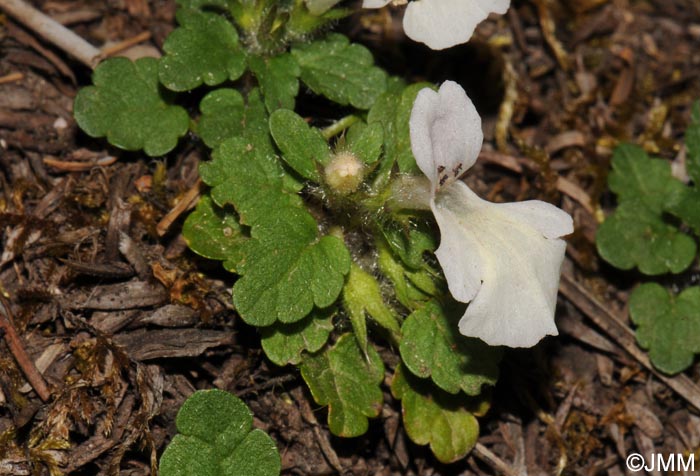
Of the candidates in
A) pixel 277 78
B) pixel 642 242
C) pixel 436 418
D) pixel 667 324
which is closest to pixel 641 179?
pixel 642 242

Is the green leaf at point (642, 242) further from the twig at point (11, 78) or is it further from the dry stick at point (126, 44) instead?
the twig at point (11, 78)

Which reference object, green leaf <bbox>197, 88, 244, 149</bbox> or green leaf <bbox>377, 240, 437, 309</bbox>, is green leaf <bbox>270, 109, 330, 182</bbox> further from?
green leaf <bbox>377, 240, 437, 309</bbox>

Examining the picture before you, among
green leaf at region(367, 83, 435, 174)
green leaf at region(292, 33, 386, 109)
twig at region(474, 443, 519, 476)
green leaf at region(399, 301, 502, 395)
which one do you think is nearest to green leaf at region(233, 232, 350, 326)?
green leaf at region(399, 301, 502, 395)

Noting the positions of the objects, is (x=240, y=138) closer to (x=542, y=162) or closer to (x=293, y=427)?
(x=293, y=427)

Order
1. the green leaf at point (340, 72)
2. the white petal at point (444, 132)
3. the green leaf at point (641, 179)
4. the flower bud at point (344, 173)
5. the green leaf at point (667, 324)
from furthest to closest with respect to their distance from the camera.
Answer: the green leaf at point (641, 179), the green leaf at point (667, 324), the green leaf at point (340, 72), the flower bud at point (344, 173), the white petal at point (444, 132)
